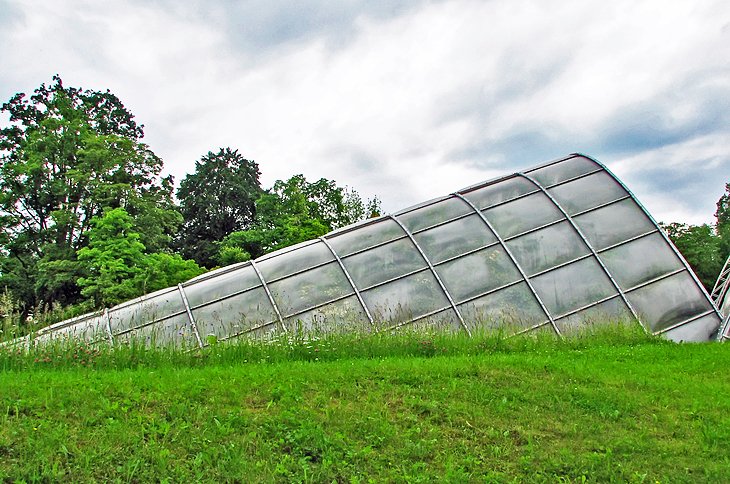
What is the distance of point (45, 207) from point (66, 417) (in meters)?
31.0

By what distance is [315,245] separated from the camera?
46.2 feet

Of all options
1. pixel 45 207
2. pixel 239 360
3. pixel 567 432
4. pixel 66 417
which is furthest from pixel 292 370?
pixel 45 207

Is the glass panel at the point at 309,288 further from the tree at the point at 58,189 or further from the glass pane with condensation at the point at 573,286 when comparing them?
the tree at the point at 58,189

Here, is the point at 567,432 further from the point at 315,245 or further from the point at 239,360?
the point at 315,245

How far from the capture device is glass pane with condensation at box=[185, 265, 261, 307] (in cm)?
1269

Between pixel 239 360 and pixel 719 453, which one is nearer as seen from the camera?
pixel 719 453

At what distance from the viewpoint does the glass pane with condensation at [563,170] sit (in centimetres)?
1520

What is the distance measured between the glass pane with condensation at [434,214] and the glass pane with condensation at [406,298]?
1741 mm

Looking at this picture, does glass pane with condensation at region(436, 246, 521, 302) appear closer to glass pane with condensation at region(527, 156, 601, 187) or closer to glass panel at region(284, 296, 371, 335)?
glass panel at region(284, 296, 371, 335)

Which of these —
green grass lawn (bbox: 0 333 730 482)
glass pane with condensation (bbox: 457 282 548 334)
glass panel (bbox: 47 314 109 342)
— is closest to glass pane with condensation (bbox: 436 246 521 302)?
glass pane with condensation (bbox: 457 282 548 334)

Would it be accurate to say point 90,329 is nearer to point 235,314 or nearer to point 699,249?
point 235,314

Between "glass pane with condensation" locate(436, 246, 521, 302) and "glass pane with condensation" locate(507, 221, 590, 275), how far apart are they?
34cm

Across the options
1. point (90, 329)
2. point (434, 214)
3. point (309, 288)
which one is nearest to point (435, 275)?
point (434, 214)

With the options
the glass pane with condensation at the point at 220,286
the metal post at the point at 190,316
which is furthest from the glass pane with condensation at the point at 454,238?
the metal post at the point at 190,316
